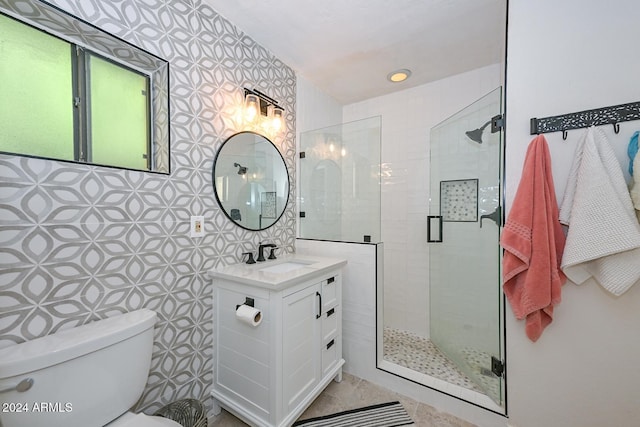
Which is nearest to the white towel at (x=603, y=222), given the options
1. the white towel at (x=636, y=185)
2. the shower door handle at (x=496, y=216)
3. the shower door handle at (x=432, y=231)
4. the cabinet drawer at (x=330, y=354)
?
the white towel at (x=636, y=185)

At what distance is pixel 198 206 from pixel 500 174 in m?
1.84

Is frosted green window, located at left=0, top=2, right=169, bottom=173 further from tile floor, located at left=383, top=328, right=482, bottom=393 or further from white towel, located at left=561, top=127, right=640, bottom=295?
tile floor, located at left=383, top=328, right=482, bottom=393

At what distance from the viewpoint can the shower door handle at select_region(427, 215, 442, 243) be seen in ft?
7.11

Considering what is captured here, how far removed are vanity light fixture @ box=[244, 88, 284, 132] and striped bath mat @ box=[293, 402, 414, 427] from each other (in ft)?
6.67

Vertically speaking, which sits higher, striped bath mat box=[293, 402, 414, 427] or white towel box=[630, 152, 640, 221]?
white towel box=[630, 152, 640, 221]

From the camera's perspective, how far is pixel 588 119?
1.15 m

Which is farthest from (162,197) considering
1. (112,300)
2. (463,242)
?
(463,242)

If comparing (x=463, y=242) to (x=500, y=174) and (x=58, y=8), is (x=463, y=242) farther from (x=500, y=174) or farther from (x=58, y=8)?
(x=58, y=8)

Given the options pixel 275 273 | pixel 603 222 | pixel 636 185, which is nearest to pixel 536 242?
pixel 603 222

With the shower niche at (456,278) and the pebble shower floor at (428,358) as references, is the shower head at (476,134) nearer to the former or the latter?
the shower niche at (456,278)

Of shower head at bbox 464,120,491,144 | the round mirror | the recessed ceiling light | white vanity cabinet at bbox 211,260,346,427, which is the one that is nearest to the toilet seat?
white vanity cabinet at bbox 211,260,346,427

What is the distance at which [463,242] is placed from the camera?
6.28 feet

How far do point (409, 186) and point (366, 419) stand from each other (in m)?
1.98

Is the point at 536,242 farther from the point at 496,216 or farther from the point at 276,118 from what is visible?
the point at 276,118
